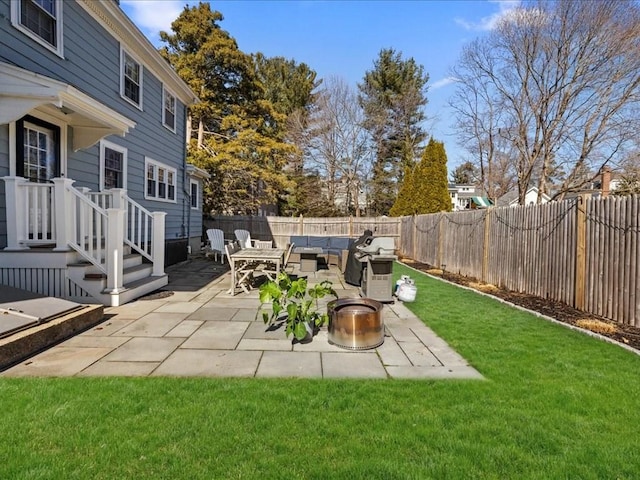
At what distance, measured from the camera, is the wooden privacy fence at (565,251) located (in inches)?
173

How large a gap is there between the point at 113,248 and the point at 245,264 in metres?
2.11

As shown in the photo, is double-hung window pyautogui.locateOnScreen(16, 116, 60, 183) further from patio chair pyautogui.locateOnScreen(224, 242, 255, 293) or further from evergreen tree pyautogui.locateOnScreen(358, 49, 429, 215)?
evergreen tree pyautogui.locateOnScreen(358, 49, 429, 215)

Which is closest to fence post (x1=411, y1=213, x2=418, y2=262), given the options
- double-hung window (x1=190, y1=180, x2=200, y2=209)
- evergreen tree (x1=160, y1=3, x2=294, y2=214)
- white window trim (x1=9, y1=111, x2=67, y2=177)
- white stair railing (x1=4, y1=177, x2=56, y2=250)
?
double-hung window (x1=190, y1=180, x2=200, y2=209)

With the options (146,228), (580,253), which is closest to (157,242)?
(146,228)

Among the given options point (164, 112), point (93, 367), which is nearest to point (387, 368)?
point (93, 367)

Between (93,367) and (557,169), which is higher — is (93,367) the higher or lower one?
the lower one

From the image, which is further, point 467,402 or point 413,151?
point 413,151

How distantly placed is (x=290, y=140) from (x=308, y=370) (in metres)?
22.4

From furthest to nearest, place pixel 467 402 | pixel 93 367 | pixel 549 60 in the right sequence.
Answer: pixel 549 60, pixel 93 367, pixel 467 402

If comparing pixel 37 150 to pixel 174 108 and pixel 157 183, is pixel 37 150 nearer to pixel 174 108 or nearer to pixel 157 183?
pixel 157 183

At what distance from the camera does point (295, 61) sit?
25.0 m

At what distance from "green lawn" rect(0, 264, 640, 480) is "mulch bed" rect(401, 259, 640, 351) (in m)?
1.05

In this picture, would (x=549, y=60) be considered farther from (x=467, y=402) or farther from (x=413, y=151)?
(x=467, y=402)

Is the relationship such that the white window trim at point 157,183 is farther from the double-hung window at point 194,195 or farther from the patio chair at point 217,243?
the double-hung window at point 194,195
